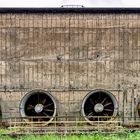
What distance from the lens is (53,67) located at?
100ft

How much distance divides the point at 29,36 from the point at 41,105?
12.1 ft

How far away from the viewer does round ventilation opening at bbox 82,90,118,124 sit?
30250 millimetres

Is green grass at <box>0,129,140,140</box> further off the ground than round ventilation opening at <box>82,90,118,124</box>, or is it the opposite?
round ventilation opening at <box>82,90,118,124</box>

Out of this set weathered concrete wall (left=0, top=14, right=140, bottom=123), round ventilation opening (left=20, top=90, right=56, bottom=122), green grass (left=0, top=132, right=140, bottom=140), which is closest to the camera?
green grass (left=0, top=132, right=140, bottom=140)

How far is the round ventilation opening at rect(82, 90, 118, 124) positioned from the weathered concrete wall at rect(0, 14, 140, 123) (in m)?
0.31

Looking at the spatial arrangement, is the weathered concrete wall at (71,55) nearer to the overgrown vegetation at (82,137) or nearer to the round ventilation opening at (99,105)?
the round ventilation opening at (99,105)

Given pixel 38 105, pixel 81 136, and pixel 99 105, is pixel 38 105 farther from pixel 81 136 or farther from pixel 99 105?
pixel 81 136

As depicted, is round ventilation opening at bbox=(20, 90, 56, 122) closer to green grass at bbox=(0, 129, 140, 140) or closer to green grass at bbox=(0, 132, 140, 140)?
green grass at bbox=(0, 129, 140, 140)

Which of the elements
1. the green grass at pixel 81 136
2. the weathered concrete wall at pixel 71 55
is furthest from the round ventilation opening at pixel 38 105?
the green grass at pixel 81 136

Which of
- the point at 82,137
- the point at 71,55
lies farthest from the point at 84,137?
the point at 71,55

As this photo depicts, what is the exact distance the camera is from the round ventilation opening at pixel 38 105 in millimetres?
30203

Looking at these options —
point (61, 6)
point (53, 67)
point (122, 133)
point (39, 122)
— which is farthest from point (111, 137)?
point (61, 6)

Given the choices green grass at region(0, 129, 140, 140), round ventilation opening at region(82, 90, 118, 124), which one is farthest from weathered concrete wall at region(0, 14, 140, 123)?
green grass at region(0, 129, 140, 140)

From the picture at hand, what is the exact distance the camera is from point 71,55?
3072cm
